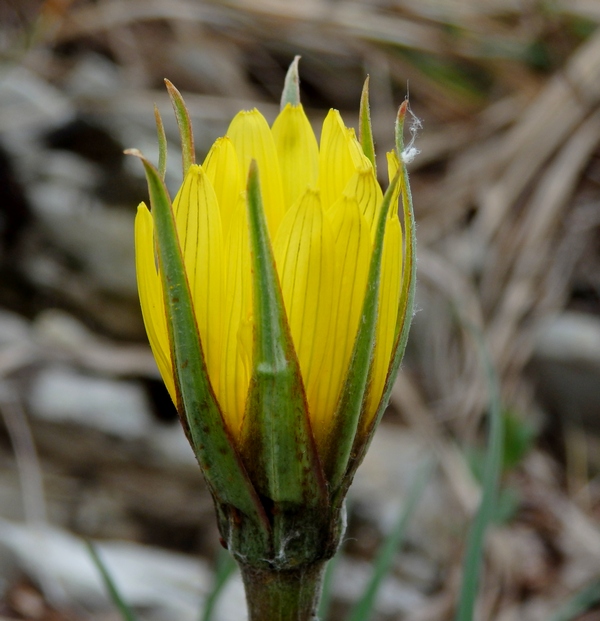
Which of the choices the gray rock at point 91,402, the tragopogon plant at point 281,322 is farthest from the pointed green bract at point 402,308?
the gray rock at point 91,402

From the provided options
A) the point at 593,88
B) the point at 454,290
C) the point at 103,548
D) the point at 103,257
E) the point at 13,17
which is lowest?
the point at 103,548

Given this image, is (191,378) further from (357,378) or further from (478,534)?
(478,534)

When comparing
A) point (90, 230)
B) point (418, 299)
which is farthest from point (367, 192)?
point (90, 230)

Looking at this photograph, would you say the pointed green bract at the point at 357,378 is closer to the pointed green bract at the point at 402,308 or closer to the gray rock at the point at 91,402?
the pointed green bract at the point at 402,308

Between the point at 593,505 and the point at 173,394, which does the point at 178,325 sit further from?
the point at 593,505

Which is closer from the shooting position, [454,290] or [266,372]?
[266,372]

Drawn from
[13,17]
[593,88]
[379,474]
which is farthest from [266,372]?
[13,17]
